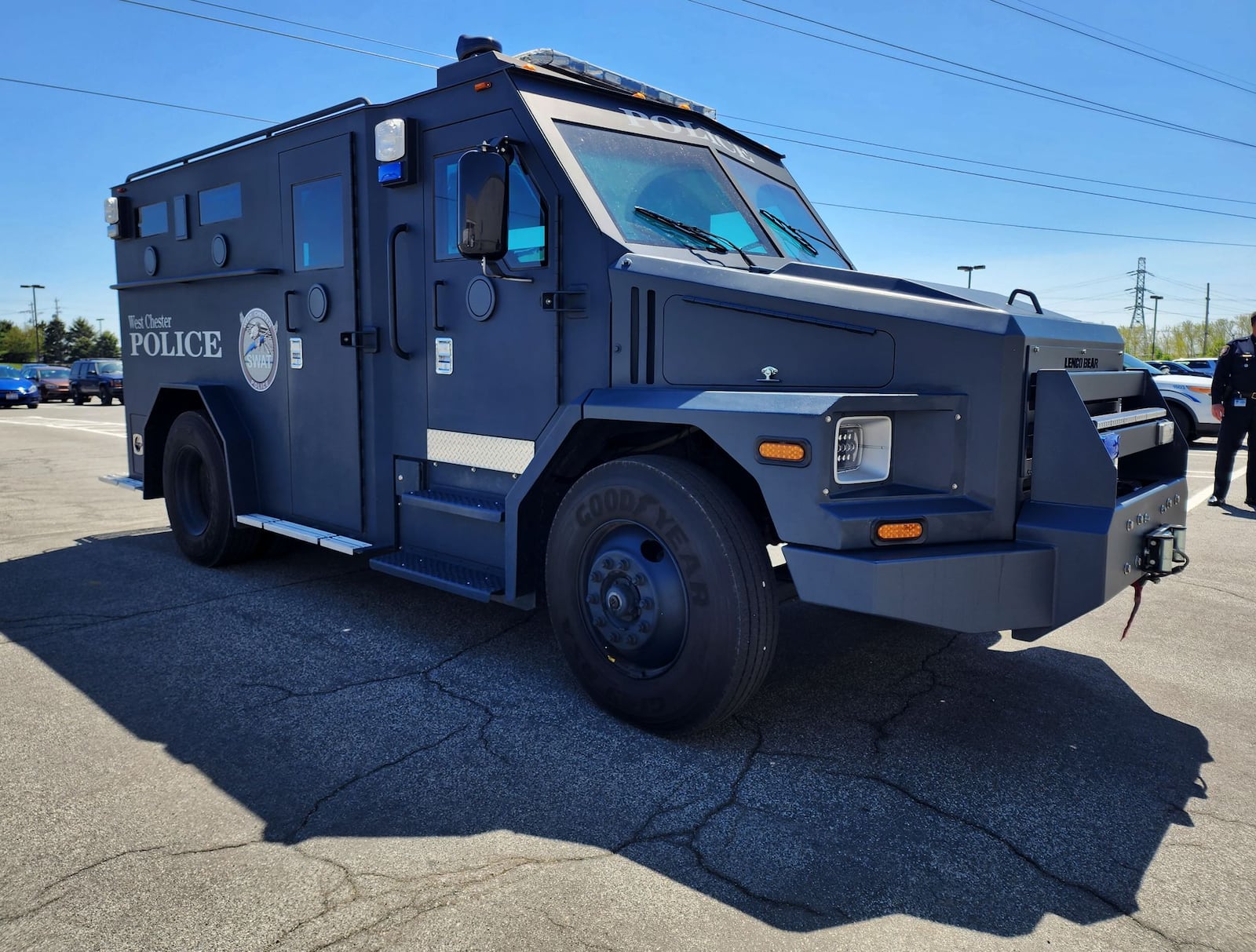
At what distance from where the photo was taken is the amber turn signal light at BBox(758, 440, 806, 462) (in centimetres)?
304

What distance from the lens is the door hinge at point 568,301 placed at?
153 inches

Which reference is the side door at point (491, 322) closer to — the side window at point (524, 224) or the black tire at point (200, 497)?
the side window at point (524, 224)

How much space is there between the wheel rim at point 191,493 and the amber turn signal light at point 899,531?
16.4 ft

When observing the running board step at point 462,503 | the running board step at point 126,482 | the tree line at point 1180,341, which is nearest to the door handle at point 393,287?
the running board step at point 462,503

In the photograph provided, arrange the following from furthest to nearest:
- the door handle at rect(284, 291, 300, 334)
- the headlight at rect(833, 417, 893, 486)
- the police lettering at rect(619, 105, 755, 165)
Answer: the door handle at rect(284, 291, 300, 334)
the police lettering at rect(619, 105, 755, 165)
the headlight at rect(833, 417, 893, 486)

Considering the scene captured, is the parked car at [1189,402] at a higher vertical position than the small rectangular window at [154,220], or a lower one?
lower

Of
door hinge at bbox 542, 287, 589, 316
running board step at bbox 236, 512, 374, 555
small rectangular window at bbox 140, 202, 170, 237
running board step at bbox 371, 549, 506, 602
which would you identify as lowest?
→ running board step at bbox 371, 549, 506, 602

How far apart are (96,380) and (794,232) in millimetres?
34208

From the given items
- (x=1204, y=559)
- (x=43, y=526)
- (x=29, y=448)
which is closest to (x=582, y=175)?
(x=1204, y=559)

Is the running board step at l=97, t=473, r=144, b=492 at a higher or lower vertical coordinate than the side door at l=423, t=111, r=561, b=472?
lower

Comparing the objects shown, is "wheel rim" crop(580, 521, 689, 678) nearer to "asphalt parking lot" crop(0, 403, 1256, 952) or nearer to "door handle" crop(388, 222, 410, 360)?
"asphalt parking lot" crop(0, 403, 1256, 952)

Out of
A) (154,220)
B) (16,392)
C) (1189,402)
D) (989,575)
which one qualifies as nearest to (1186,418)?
(1189,402)

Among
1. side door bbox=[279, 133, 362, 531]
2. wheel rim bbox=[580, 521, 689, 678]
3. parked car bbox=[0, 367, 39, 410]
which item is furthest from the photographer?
parked car bbox=[0, 367, 39, 410]

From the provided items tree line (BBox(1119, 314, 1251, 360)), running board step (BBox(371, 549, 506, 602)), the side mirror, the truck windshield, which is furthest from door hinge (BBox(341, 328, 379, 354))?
tree line (BBox(1119, 314, 1251, 360))
